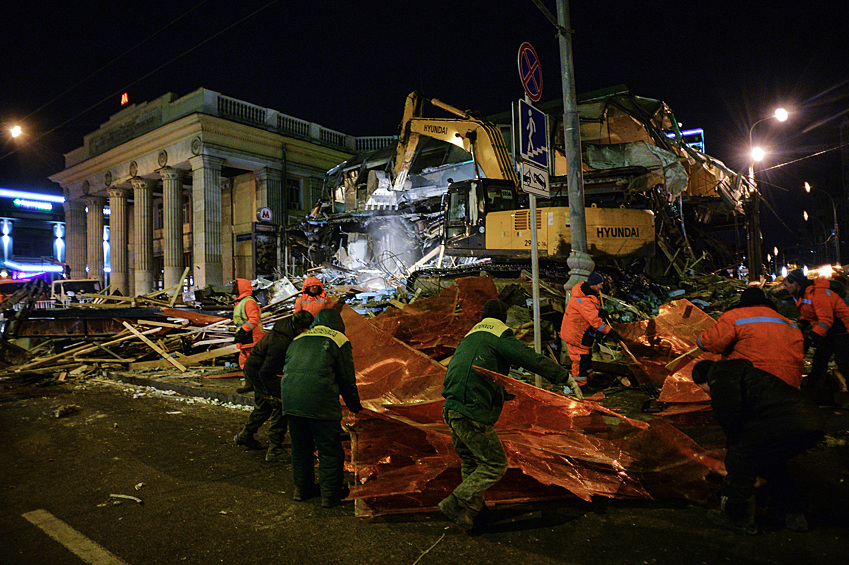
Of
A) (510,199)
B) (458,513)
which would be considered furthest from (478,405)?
(510,199)

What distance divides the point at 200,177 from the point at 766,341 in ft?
82.9

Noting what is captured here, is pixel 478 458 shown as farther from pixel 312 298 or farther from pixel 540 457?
pixel 312 298

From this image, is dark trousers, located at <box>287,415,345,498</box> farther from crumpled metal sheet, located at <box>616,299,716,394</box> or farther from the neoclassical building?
the neoclassical building

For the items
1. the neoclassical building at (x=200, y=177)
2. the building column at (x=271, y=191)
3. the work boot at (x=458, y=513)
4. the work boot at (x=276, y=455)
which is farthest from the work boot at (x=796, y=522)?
the building column at (x=271, y=191)

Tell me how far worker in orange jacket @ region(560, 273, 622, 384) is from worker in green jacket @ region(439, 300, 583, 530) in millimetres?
3217

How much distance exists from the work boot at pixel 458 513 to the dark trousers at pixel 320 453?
35.2 inches

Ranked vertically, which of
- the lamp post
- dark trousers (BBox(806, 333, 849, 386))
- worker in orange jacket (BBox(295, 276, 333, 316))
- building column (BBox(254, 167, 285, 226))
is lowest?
dark trousers (BBox(806, 333, 849, 386))

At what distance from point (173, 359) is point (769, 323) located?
9.74 meters

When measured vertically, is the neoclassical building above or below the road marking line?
above

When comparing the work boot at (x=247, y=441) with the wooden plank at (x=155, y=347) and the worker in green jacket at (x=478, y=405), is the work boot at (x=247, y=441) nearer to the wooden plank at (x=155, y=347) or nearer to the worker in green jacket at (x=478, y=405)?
the worker in green jacket at (x=478, y=405)

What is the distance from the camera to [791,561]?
2.76 metres

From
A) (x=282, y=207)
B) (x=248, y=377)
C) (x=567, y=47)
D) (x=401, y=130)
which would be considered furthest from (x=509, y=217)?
(x=282, y=207)

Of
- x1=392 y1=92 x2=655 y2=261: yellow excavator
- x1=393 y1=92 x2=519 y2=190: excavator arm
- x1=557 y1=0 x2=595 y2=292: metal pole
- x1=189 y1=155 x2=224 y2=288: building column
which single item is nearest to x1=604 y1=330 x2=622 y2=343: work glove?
x1=557 y1=0 x2=595 y2=292: metal pole

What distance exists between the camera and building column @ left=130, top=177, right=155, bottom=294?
89.3 feet
